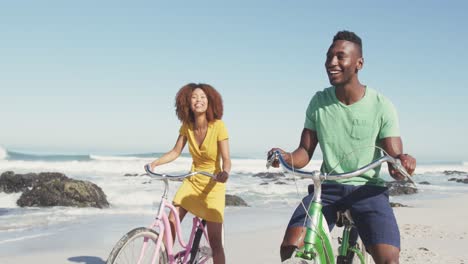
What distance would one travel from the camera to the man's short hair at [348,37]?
3.58m

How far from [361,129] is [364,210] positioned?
0.52 meters

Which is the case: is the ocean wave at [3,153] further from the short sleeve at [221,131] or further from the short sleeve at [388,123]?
the short sleeve at [388,123]

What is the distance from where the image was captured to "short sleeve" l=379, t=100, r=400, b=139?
3.50 m

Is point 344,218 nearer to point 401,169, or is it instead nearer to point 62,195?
point 401,169

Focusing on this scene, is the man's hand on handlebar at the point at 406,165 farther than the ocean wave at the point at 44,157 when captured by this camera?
No

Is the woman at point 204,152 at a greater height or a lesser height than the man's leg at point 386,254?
greater

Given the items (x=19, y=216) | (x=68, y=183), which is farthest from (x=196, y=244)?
(x=68, y=183)

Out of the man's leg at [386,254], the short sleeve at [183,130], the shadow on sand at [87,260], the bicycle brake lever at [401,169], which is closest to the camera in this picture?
the bicycle brake lever at [401,169]

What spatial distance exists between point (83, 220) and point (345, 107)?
26.3 ft

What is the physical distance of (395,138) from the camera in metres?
3.49

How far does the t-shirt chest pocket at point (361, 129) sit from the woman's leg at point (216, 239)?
212 cm

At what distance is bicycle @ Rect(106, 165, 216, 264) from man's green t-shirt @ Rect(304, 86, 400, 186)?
1.39 metres

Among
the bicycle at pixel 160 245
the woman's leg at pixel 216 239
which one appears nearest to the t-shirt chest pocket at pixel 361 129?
the bicycle at pixel 160 245

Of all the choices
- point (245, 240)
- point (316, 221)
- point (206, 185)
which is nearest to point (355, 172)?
point (316, 221)
